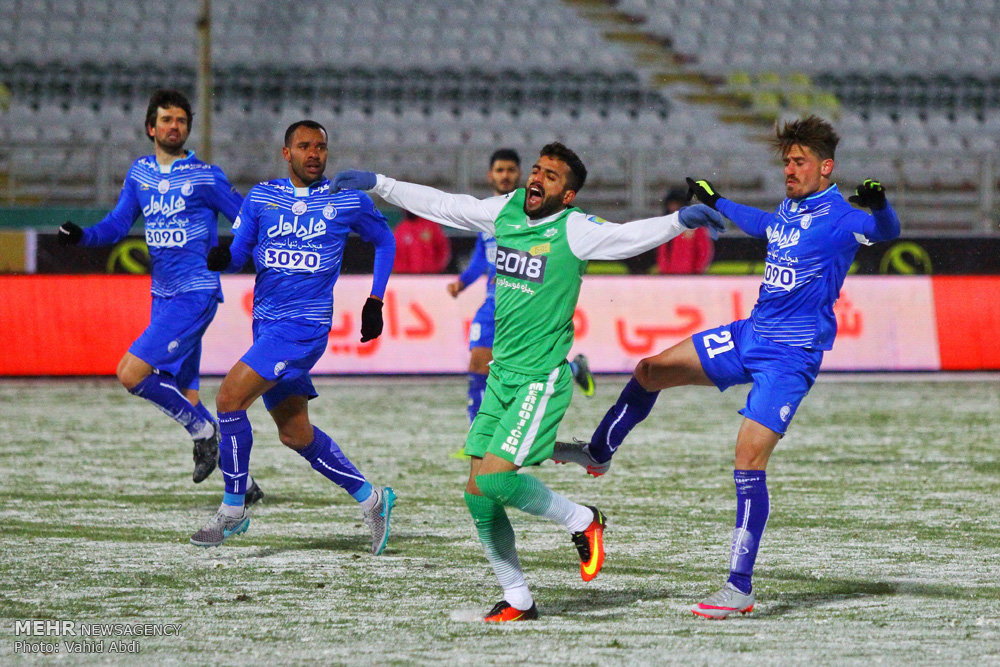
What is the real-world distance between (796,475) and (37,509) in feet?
16.5

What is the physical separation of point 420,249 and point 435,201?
36.3 ft

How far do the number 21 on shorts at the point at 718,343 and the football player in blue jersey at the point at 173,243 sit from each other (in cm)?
329

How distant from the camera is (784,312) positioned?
20.2 ft

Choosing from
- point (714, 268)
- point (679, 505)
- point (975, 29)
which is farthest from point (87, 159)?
point (975, 29)

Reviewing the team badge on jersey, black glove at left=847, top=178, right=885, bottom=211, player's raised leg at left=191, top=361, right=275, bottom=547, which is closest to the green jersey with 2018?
the team badge on jersey

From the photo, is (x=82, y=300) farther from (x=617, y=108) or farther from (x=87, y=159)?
(x=617, y=108)

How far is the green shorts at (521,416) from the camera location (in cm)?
559

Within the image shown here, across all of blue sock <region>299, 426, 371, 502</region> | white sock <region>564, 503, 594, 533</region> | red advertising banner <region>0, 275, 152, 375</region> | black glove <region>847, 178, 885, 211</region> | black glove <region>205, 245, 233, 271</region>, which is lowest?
red advertising banner <region>0, 275, 152, 375</region>

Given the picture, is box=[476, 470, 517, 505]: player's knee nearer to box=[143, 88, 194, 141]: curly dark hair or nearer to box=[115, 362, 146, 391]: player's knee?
box=[115, 362, 146, 391]: player's knee

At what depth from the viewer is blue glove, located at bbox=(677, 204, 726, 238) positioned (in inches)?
214

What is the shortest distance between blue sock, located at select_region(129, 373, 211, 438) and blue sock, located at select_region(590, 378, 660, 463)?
Answer: 3.04 meters

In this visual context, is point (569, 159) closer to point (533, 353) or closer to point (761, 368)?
point (533, 353)

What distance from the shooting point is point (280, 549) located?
7125 millimetres

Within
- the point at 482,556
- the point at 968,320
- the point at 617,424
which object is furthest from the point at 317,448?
the point at 968,320
